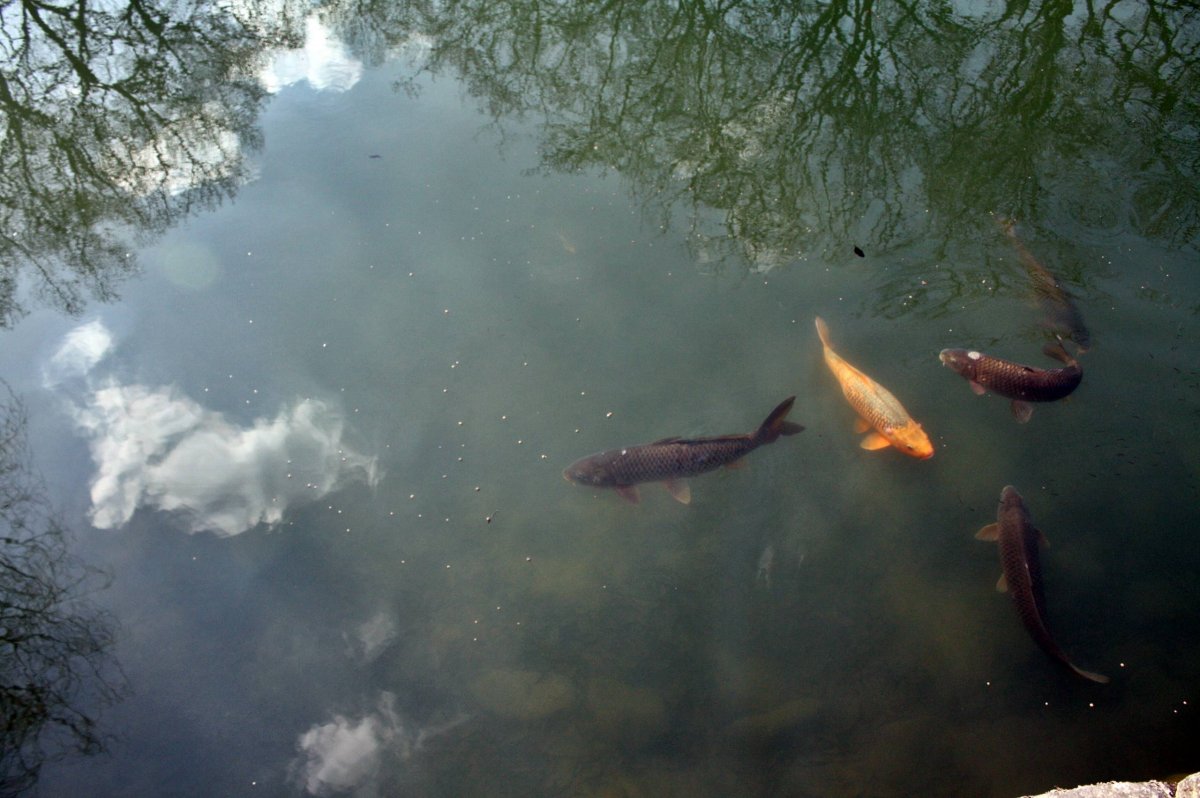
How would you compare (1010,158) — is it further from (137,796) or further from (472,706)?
(137,796)

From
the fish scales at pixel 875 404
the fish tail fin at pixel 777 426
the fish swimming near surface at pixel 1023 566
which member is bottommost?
the fish swimming near surface at pixel 1023 566

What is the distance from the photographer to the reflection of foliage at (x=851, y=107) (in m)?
6.05

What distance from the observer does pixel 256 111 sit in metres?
7.65

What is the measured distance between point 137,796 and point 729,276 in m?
4.82

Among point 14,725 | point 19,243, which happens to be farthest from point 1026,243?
point 19,243

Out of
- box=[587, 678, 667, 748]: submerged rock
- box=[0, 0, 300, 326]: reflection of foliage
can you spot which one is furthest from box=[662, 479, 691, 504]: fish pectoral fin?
box=[0, 0, 300, 326]: reflection of foliage

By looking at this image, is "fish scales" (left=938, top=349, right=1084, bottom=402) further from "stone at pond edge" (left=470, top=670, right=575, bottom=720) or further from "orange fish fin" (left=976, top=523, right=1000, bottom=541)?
"stone at pond edge" (left=470, top=670, right=575, bottom=720)

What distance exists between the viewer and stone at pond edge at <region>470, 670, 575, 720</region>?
3975mm

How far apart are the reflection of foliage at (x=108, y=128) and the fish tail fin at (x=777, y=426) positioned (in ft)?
17.2

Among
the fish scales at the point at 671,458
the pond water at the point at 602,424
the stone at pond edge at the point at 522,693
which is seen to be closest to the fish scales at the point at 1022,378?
the pond water at the point at 602,424

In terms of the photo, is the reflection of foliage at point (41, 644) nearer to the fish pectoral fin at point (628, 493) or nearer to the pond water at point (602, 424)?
the pond water at point (602, 424)

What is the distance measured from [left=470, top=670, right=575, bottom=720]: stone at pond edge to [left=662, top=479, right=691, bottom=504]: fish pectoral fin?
123 centimetres

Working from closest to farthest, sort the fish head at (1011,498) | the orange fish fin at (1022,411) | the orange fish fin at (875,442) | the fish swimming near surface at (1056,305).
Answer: the fish head at (1011,498) → the orange fish fin at (875,442) → the orange fish fin at (1022,411) → the fish swimming near surface at (1056,305)

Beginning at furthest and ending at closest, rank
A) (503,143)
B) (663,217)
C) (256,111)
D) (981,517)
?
(256,111) → (503,143) → (663,217) → (981,517)
